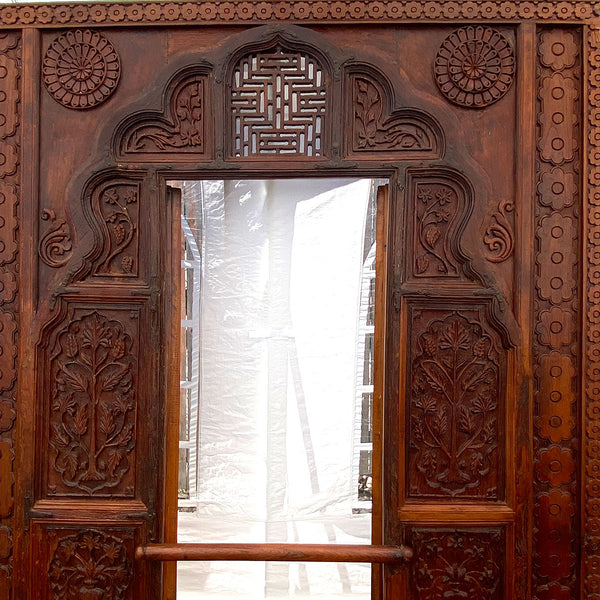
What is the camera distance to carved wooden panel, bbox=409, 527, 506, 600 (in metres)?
1.75

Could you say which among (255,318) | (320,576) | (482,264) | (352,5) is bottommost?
(320,576)

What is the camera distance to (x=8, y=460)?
1.79 m

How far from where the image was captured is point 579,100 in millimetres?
1768

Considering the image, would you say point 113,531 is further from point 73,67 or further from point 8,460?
point 73,67

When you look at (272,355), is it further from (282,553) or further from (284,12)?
(284,12)

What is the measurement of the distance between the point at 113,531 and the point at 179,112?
1436mm

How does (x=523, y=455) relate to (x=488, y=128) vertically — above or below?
below

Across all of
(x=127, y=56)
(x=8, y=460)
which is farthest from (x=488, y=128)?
(x=8, y=460)

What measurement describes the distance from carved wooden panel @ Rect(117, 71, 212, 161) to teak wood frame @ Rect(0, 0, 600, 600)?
28 millimetres

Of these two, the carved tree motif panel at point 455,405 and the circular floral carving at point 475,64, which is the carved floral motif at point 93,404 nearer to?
the carved tree motif panel at point 455,405

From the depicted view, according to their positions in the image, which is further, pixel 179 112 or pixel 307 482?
pixel 307 482

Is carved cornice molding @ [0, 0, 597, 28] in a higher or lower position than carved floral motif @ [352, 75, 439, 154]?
higher

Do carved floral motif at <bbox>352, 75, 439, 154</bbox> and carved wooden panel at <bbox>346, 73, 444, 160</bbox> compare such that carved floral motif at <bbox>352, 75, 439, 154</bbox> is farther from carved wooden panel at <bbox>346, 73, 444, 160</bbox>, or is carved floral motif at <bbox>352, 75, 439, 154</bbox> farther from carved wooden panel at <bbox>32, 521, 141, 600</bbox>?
carved wooden panel at <bbox>32, 521, 141, 600</bbox>

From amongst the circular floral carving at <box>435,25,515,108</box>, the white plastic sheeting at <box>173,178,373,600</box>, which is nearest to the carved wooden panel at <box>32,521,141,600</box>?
the white plastic sheeting at <box>173,178,373,600</box>
